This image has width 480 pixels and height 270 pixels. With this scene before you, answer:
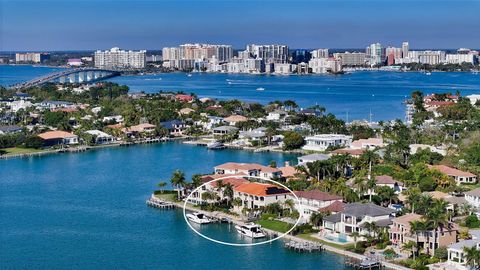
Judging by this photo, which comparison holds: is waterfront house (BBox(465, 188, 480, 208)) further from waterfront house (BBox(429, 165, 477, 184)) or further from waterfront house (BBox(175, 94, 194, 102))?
waterfront house (BBox(175, 94, 194, 102))

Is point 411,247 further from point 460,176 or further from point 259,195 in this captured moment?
point 460,176

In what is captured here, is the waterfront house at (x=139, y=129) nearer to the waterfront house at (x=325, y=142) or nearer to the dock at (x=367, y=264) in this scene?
the waterfront house at (x=325, y=142)

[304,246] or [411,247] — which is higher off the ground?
[411,247]

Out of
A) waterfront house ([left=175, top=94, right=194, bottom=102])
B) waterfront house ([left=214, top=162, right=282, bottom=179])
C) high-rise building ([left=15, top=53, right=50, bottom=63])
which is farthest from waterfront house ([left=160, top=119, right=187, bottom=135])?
high-rise building ([left=15, top=53, right=50, bottom=63])

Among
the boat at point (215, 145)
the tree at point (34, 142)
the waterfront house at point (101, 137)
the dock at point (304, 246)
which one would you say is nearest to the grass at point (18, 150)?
the tree at point (34, 142)

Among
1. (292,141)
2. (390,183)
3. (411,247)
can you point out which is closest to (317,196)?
(390,183)

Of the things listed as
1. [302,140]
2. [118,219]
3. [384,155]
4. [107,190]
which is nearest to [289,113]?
[302,140]

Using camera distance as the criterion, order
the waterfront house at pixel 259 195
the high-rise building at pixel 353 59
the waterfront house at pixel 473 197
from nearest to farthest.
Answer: the waterfront house at pixel 473 197 < the waterfront house at pixel 259 195 < the high-rise building at pixel 353 59
